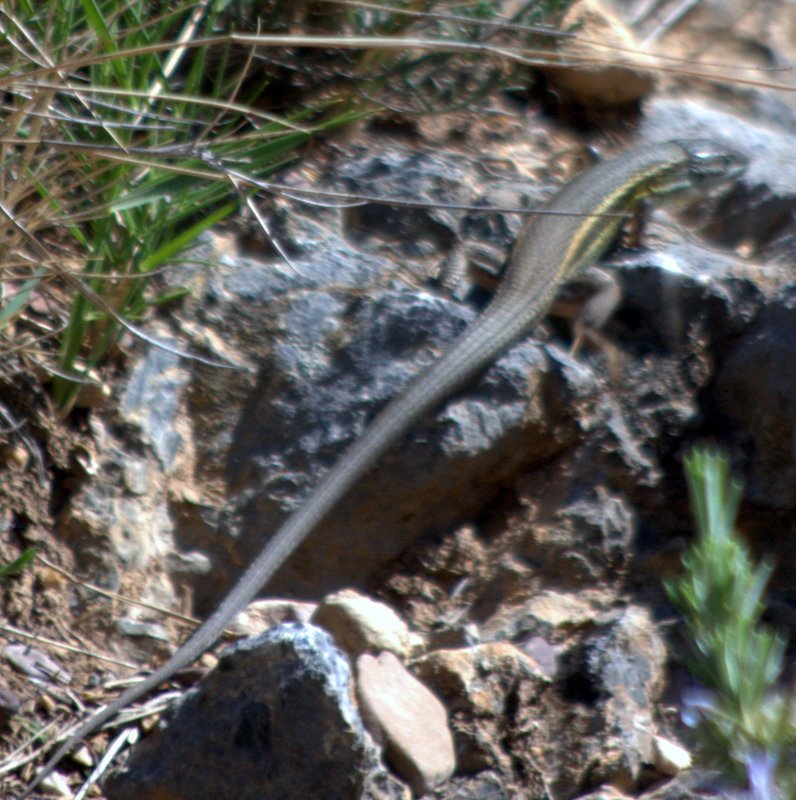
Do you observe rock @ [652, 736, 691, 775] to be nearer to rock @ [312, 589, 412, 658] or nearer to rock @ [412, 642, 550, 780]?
rock @ [412, 642, 550, 780]

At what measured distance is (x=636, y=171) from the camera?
11.1 ft

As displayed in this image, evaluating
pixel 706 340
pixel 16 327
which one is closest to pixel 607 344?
pixel 706 340

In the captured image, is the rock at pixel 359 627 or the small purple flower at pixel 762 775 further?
the rock at pixel 359 627

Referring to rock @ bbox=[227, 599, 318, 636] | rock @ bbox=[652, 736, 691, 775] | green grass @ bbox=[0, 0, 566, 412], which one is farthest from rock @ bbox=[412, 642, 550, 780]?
green grass @ bbox=[0, 0, 566, 412]

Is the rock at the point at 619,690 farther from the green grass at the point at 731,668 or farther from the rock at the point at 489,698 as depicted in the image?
the green grass at the point at 731,668

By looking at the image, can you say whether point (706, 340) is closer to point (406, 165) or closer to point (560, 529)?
point (560, 529)

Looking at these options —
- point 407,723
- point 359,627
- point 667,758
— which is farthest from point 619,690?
point 359,627

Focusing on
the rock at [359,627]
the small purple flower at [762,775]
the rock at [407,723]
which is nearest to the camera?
the small purple flower at [762,775]

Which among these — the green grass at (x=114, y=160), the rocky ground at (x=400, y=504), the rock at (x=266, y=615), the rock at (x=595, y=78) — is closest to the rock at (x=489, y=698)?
the rocky ground at (x=400, y=504)

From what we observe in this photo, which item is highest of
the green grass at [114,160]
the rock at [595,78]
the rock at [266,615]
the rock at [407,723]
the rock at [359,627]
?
the rock at [595,78]

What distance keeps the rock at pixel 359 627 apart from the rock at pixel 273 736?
1.14ft

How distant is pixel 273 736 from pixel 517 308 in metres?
1.47

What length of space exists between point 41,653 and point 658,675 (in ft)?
4.08

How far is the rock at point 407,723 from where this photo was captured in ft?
5.28
